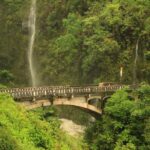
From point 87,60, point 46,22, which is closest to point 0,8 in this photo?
point 46,22

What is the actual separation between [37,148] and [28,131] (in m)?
1.75

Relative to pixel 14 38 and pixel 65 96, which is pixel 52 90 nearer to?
pixel 65 96

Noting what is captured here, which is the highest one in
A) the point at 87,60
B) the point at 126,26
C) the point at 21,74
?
the point at 126,26

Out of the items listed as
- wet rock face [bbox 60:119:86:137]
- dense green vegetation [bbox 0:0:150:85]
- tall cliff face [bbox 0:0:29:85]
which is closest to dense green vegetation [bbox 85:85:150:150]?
wet rock face [bbox 60:119:86:137]

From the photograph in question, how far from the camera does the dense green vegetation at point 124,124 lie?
48.5m

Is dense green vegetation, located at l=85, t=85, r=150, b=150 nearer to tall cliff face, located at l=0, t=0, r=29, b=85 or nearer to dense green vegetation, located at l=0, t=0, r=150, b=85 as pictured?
dense green vegetation, located at l=0, t=0, r=150, b=85

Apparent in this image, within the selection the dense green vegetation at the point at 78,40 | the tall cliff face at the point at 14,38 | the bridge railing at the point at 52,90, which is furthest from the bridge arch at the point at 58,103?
the tall cliff face at the point at 14,38

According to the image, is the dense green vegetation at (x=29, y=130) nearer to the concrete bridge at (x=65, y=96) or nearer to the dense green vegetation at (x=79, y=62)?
the dense green vegetation at (x=79, y=62)

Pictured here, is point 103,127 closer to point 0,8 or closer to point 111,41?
point 111,41

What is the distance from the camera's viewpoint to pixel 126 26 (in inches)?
2507

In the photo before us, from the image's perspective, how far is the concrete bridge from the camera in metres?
46.0

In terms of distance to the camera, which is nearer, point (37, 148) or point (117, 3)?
point (37, 148)

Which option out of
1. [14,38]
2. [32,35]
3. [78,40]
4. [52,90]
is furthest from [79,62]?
[52,90]

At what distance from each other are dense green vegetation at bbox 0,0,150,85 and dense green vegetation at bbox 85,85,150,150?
10519 mm
